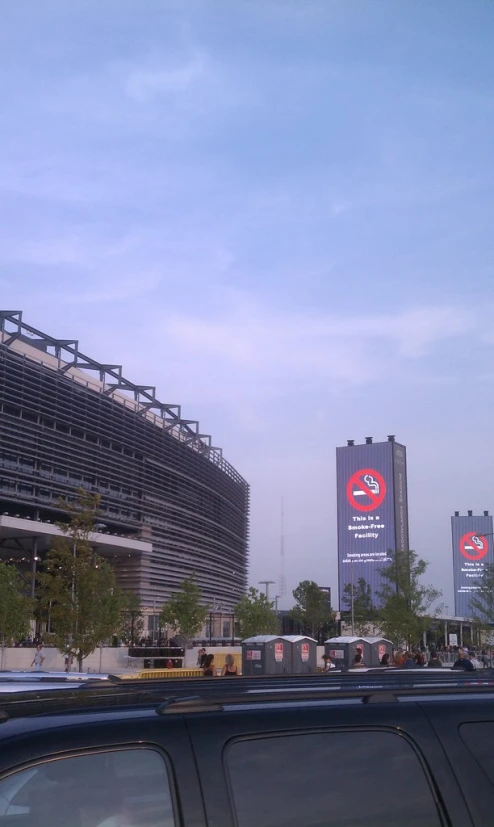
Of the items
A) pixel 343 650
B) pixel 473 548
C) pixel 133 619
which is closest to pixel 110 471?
pixel 133 619

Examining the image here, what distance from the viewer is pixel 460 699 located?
3.36 m

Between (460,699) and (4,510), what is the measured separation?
4840 centimetres

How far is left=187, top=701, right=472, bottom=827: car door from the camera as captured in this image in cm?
272

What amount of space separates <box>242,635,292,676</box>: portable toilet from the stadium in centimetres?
1539

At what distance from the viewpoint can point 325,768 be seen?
2918 mm

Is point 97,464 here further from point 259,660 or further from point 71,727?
point 71,727

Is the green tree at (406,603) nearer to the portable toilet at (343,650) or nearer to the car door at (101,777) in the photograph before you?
the portable toilet at (343,650)

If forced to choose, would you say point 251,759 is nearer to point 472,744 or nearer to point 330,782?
point 330,782

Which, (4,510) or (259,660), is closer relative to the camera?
(259,660)

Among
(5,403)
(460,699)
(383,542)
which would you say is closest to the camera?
(460,699)

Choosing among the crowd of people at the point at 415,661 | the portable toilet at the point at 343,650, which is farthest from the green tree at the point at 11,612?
the crowd of people at the point at 415,661

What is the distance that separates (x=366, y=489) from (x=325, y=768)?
88.6 metres

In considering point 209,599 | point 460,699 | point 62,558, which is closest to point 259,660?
point 62,558

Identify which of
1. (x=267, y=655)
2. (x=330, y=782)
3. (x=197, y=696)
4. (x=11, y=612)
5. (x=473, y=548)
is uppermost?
(x=473, y=548)
